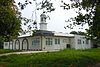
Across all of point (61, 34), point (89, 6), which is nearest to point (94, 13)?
point (89, 6)

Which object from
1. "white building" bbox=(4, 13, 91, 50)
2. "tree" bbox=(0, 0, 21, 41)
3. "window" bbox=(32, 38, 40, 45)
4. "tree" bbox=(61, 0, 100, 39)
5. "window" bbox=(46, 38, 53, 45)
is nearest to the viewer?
"tree" bbox=(61, 0, 100, 39)

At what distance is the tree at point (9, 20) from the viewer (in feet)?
101

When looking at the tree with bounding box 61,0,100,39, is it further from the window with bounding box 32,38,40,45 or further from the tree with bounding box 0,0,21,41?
the window with bounding box 32,38,40,45

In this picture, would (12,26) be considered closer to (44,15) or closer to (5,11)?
(5,11)

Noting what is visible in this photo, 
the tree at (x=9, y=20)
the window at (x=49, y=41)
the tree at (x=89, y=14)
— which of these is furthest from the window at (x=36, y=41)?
the tree at (x=89, y=14)

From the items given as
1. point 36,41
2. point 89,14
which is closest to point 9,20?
point 89,14

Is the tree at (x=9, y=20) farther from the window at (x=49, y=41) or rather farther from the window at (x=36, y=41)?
the window at (x=49, y=41)

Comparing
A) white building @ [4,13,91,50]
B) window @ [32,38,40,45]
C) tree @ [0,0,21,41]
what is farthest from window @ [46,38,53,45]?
tree @ [0,0,21,41]

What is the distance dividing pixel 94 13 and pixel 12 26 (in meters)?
15.9

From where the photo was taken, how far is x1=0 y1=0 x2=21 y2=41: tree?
30.7 metres

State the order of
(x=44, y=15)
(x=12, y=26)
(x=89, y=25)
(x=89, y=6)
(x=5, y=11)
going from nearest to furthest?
(x=44, y=15) → (x=89, y=6) → (x=89, y=25) → (x=5, y=11) → (x=12, y=26)

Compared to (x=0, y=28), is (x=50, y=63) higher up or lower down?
lower down

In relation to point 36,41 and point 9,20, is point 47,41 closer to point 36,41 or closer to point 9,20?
point 36,41

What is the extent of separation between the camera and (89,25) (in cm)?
2205
